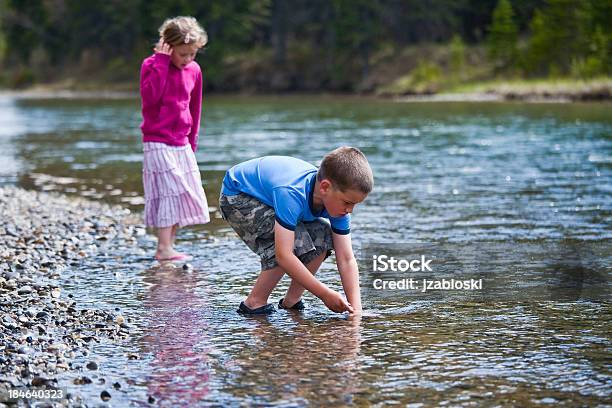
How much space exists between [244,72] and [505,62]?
941 inches

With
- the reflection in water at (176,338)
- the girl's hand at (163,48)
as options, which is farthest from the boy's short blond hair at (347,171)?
the girl's hand at (163,48)

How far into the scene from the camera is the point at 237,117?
119ft

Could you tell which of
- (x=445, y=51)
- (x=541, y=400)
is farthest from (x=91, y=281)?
(x=445, y=51)

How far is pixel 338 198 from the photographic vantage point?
521 cm

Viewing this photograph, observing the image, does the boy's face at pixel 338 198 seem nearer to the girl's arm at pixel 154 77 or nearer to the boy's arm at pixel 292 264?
the boy's arm at pixel 292 264

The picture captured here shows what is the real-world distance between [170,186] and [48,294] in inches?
74.3

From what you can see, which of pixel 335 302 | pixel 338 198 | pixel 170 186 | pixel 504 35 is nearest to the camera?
pixel 338 198

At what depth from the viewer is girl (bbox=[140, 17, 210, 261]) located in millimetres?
7641

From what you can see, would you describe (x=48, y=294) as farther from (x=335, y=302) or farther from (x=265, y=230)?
(x=335, y=302)

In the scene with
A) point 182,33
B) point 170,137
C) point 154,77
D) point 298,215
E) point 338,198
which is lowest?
point 298,215

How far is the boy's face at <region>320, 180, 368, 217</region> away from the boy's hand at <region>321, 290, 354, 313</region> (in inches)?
19.3

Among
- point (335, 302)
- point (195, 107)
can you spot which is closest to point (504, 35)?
point (195, 107)

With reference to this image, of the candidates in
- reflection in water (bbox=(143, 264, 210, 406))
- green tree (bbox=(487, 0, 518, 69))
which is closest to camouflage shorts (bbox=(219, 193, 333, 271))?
reflection in water (bbox=(143, 264, 210, 406))

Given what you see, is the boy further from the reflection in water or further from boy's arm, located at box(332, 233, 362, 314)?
the reflection in water
